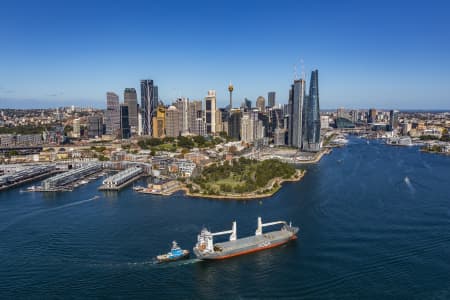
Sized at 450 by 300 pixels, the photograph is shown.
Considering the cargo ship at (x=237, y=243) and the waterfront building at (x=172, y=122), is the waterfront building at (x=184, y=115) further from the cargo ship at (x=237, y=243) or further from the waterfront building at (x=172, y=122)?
the cargo ship at (x=237, y=243)

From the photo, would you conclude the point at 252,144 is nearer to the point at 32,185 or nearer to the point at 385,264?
the point at 32,185

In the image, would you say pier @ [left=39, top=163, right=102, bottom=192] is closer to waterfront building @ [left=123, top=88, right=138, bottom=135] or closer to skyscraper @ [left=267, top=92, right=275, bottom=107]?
waterfront building @ [left=123, top=88, right=138, bottom=135]

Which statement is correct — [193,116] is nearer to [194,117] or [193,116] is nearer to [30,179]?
[194,117]

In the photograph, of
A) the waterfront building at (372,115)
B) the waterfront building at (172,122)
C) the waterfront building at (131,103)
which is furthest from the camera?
the waterfront building at (372,115)

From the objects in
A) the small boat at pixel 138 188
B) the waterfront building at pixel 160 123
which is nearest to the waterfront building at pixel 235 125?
the waterfront building at pixel 160 123

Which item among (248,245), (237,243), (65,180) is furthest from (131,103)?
(248,245)

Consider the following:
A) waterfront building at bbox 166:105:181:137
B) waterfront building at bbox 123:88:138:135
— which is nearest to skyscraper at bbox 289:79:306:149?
waterfront building at bbox 166:105:181:137
